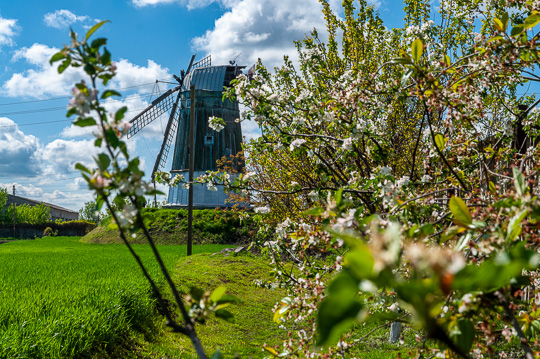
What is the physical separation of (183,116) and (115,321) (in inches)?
1113

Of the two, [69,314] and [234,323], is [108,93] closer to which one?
[69,314]

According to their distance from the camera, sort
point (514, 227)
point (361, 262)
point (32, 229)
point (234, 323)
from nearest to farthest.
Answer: point (361, 262) < point (514, 227) < point (234, 323) < point (32, 229)

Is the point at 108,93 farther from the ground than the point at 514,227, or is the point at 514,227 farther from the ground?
the point at 108,93

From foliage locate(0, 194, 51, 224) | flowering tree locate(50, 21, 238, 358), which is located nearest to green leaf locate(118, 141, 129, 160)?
flowering tree locate(50, 21, 238, 358)

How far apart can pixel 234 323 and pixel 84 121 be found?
7141mm

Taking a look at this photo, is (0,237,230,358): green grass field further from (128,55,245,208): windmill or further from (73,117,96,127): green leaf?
(128,55,245,208): windmill

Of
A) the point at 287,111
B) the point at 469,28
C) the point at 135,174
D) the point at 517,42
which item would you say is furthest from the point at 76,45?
the point at 469,28

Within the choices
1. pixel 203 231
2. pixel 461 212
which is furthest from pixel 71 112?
pixel 203 231

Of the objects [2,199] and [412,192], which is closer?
[412,192]

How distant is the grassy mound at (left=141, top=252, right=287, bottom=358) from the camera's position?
5855mm

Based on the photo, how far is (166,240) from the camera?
1004 inches

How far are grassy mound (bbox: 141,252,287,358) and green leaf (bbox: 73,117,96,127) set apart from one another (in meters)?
2.20

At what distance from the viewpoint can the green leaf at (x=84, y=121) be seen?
1.11 meters

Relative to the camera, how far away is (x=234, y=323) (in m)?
7.70
